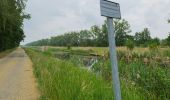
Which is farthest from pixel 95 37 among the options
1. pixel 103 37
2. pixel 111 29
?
pixel 111 29

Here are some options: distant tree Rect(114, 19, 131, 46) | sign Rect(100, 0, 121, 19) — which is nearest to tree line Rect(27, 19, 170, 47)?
distant tree Rect(114, 19, 131, 46)

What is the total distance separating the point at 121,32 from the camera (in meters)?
126

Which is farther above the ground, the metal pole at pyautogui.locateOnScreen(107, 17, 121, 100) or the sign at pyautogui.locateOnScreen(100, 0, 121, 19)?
the sign at pyautogui.locateOnScreen(100, 0, 121, 19)

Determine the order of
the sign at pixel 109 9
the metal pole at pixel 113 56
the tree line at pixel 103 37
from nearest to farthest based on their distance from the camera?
the sign at pixel 109 9, the metal pole at pixel 113 56, the tree line at pixel 103 37

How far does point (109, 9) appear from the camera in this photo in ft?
16.5

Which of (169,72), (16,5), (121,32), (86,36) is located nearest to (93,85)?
(169,72)

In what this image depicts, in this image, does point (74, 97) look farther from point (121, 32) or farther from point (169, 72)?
point (121, 32)

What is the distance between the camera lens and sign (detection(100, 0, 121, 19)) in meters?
4.91

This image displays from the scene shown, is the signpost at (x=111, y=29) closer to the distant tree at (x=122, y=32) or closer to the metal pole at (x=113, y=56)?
the metal pole at (x=113, y=56)

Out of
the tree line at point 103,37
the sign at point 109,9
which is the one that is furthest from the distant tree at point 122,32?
the sign at point 109,9

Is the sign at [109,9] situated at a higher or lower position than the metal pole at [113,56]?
higher

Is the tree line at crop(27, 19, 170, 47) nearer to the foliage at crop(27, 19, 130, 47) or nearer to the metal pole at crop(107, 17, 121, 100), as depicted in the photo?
the foliage at crop(27, 19, 130, 47)

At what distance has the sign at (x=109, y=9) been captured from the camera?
16.1 ft

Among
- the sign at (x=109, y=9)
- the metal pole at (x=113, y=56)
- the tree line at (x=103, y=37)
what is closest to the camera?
the sign at (x=109, y=9)
